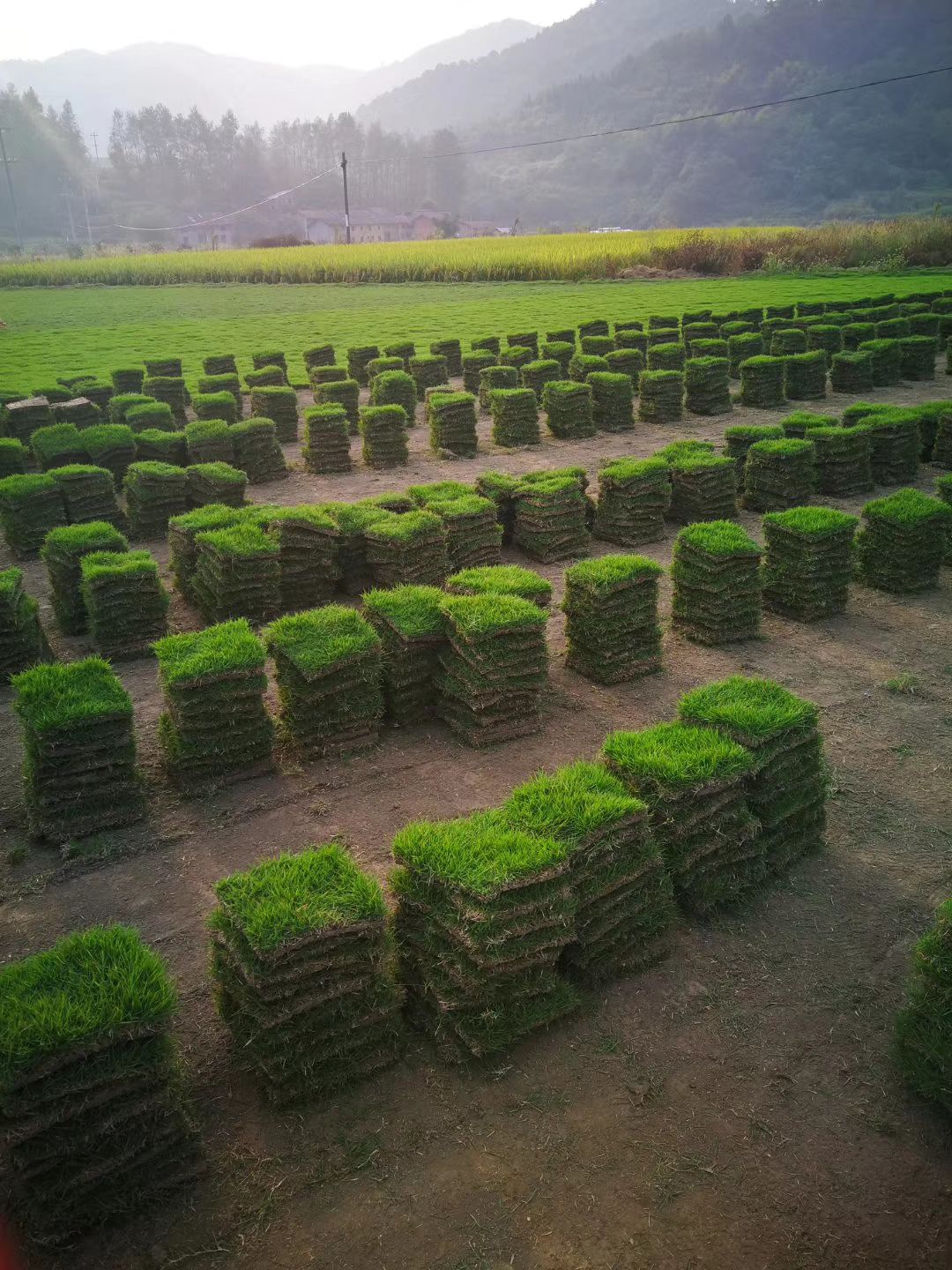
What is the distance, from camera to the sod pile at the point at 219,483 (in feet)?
50.3

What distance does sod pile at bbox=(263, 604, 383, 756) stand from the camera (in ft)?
28.6

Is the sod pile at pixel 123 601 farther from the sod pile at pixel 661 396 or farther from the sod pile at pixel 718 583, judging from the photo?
the sod pile at pixel 661 396

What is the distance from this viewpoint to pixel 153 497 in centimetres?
1563

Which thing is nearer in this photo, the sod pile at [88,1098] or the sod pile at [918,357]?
the sod pile at [88,1098]

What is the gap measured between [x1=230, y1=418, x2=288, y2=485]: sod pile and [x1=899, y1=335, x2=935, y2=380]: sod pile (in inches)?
755

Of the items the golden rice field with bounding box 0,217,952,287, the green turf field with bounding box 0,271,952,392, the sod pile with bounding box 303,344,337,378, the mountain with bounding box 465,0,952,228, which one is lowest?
the sod pile with bounding box 303,344,337,378

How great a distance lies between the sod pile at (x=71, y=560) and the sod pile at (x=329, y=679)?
423 cm

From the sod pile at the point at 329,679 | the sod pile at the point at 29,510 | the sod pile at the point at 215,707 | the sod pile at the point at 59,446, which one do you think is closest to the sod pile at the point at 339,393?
the sod pile at the point at 59,446

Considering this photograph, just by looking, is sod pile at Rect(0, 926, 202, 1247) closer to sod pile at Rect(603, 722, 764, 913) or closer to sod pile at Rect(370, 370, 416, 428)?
sod pile at Rect(603, 722, 764, 913)

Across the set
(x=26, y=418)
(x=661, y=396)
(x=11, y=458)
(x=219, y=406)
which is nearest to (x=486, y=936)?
(x=11, y=458)

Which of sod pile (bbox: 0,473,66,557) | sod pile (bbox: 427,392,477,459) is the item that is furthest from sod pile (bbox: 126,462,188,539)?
sod pile (bbox: 427,392,477,459)

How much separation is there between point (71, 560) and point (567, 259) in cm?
5201

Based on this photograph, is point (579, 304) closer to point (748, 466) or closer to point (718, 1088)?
point (748, 466)

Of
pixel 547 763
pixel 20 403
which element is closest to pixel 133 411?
pixel 20 403
